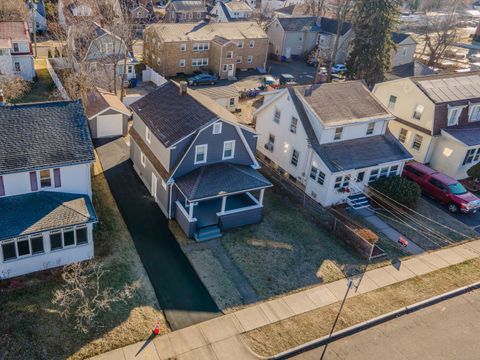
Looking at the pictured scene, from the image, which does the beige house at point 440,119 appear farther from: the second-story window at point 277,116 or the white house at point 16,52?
the white house at point 16,52

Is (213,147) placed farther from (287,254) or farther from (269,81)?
(269,81)

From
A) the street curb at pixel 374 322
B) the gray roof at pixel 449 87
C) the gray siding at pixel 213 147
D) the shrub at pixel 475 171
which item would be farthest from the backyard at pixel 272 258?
the gray roof at pixel 449 87

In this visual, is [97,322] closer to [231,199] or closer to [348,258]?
[231,199]

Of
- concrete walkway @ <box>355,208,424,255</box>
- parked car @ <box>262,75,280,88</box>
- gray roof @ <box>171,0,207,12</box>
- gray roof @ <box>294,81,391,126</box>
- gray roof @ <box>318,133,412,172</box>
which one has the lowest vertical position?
concrete walkway @ <box>355,208,424,255</box>

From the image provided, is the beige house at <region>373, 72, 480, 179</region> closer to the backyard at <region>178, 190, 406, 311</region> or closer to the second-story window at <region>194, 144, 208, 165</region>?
the backyard at <region>178, 190, 406, 311</region>

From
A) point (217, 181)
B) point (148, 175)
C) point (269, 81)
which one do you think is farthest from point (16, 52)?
point (217, 181)

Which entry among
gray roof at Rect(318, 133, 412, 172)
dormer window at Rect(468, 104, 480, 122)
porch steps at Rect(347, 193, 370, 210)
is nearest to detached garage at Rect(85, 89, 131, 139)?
gray roof at Rect(318, 133, 412, 172)

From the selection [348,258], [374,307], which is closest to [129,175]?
[348,258]
